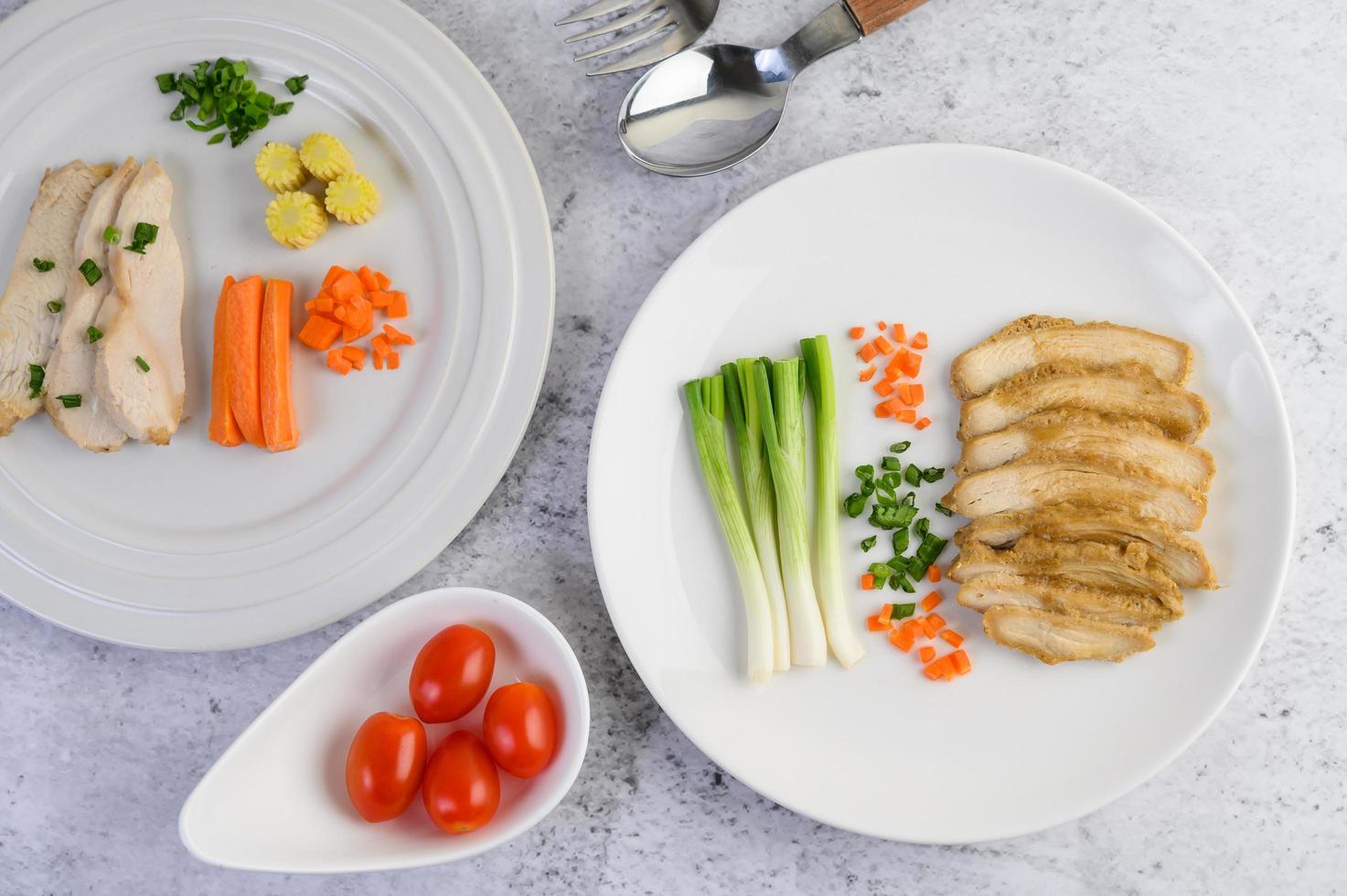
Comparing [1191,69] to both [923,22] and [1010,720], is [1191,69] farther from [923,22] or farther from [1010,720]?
[1010,720]

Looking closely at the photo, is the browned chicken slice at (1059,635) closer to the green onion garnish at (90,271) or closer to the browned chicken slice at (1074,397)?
the browned chicken slice at (1074,397)

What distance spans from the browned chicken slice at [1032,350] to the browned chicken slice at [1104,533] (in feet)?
1.02

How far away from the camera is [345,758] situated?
1.97 meters

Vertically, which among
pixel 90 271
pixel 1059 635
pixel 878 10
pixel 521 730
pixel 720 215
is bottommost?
pixel 1059 635

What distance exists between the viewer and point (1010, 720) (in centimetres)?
202

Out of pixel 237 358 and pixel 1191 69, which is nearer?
pixel 237 358

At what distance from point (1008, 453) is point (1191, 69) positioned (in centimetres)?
107

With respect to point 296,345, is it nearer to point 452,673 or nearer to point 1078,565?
point 452,673

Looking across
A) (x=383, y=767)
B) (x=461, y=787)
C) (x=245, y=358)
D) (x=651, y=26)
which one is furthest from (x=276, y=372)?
(x=651, y=26)

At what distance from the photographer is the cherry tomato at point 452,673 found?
1900mm

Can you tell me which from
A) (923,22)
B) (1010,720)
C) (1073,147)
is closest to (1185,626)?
(1010,720)

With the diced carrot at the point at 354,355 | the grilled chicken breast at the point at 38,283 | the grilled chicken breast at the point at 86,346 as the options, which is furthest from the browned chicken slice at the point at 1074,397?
the grilled chicken breast at the point at 38,283

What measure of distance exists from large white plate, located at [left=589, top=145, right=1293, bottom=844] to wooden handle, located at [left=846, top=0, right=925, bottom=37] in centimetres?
32

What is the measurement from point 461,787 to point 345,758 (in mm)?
301
